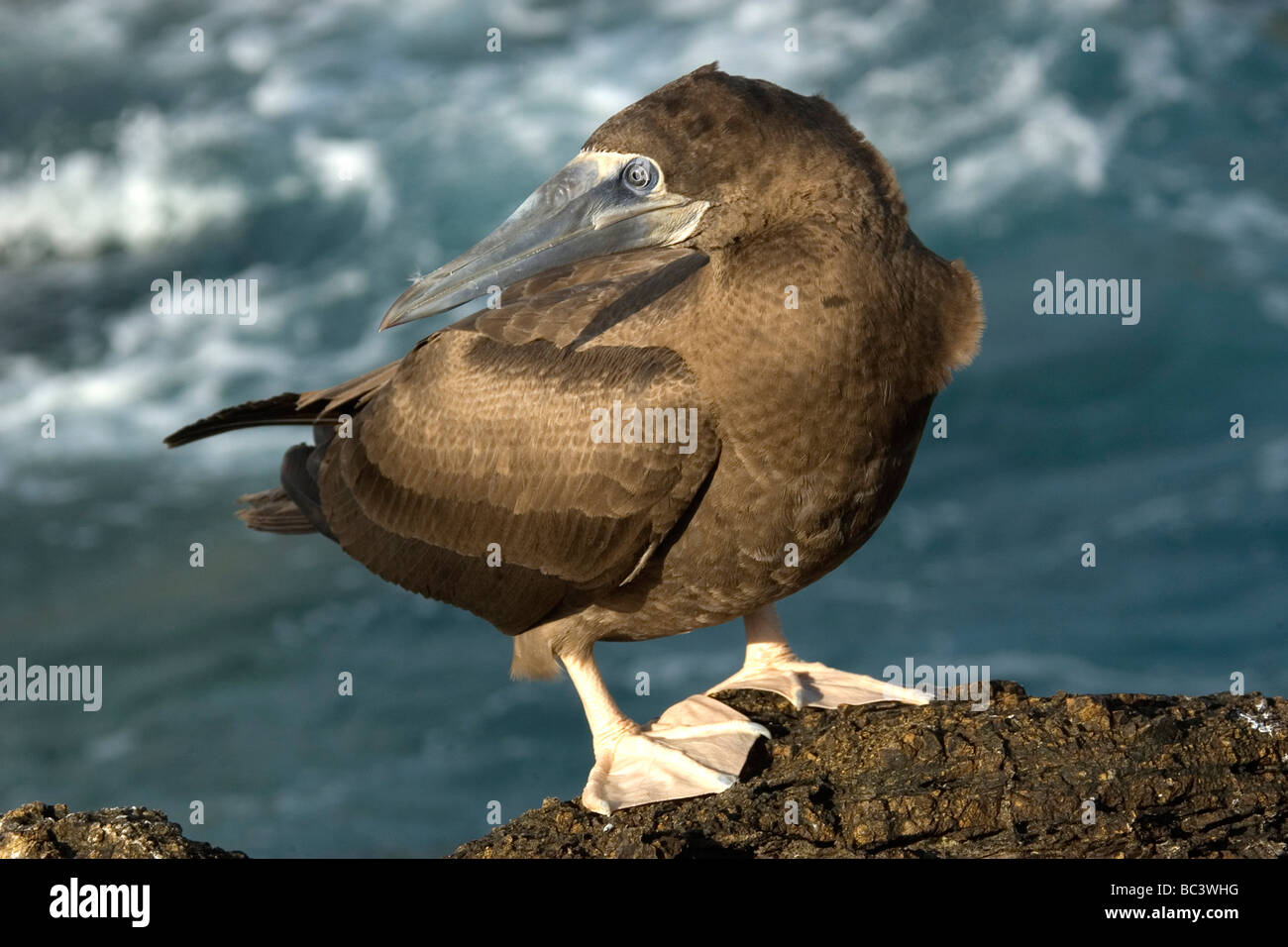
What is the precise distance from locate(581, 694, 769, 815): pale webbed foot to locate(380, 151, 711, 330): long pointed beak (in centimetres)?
221

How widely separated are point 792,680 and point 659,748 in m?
0.93

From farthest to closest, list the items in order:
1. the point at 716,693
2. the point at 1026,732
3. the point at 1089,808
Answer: the point at 716,693 → the point at 1026,732 → the point at 1089,808

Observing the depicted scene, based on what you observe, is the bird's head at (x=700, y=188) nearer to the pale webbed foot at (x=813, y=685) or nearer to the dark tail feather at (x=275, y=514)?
the pale webbed foot at (x=813, y=685)

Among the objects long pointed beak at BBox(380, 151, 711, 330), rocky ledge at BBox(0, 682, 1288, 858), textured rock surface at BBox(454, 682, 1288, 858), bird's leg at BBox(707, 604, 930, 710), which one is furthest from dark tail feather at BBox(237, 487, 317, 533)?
textured rock surface at BBox(454, 682, 1288, 858)

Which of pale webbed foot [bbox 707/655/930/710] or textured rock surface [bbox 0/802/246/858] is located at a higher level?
pale webbed foot [bbox 707/655/930/710]

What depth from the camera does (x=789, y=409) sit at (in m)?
6.46

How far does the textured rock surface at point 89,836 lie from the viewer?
611 centimetres

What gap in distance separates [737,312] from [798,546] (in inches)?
40.7

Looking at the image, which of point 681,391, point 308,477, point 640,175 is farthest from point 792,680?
point 308,477

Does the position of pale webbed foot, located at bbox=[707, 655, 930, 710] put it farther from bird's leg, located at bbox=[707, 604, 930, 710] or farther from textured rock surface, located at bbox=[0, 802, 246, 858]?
textured rock surface, located at bbox=[0, 802, 246, 858]

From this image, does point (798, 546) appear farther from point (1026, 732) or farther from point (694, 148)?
point (694, 148)

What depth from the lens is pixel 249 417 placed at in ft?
28.0

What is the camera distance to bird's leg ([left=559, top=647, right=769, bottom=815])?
6902mm

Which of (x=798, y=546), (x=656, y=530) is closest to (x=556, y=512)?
(x=656, y=530)
